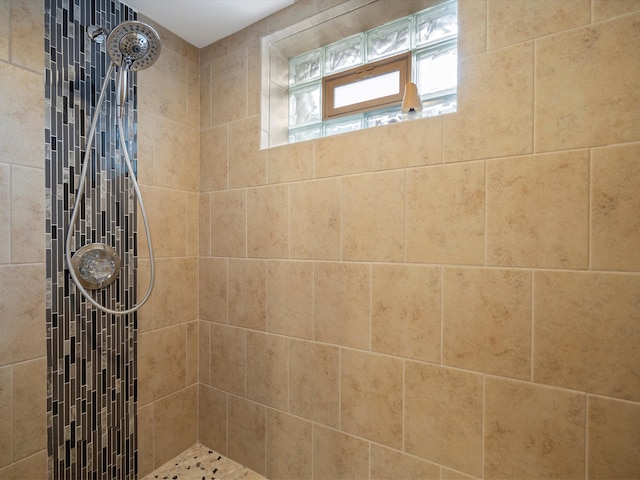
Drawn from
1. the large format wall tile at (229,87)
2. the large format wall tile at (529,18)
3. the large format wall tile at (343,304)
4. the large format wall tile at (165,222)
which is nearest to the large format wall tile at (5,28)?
the large format wall tile at (165,222)

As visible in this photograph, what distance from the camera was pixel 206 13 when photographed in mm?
1411

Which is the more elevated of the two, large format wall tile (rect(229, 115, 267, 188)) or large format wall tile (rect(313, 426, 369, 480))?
large format wall tile (rect(229, 115, 267, 188))

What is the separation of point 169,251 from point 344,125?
1029 mm

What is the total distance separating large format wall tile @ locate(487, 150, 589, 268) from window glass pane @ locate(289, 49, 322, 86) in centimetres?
97

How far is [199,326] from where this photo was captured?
66.3 inches

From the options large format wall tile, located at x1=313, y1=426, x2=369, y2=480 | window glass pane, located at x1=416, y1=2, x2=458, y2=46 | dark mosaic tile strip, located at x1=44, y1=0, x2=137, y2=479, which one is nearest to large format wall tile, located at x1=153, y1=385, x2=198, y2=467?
dark mosaic tile strip, located at x1=44, y1=0, x2=137, y2=479

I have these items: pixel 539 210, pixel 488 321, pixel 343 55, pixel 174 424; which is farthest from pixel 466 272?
pixel 174 424

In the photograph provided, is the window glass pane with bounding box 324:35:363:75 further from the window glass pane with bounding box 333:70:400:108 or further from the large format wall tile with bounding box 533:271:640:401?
the large format wall tile with bounding box 533:271:640:401

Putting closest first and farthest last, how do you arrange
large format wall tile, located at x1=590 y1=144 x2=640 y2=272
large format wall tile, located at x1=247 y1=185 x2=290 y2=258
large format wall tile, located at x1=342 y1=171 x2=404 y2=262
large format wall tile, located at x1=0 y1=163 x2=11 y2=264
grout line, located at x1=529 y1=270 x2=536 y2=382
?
large format wall tile, located at x1=590 y1=144 x2=640 y2=272 < grout line, located at x1=529 y1=270 x2=536 y2=382 < large format wall tile, located at x1=0 y1=163 x2=11 y2=264 < large format wall tile, located at x1=342 y1=171 x2=404 y2=262 < large format wall tile, located at x1=247 y1=185 x2=290 y2=258

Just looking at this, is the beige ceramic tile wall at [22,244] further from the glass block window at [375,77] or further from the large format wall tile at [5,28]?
the glass block window at [375,77]

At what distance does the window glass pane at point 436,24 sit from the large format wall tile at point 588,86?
40cm

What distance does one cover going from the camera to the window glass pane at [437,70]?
47.4 inches

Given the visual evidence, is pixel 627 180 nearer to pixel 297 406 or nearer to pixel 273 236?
pixel 273 236

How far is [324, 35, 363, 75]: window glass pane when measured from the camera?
1.43m
